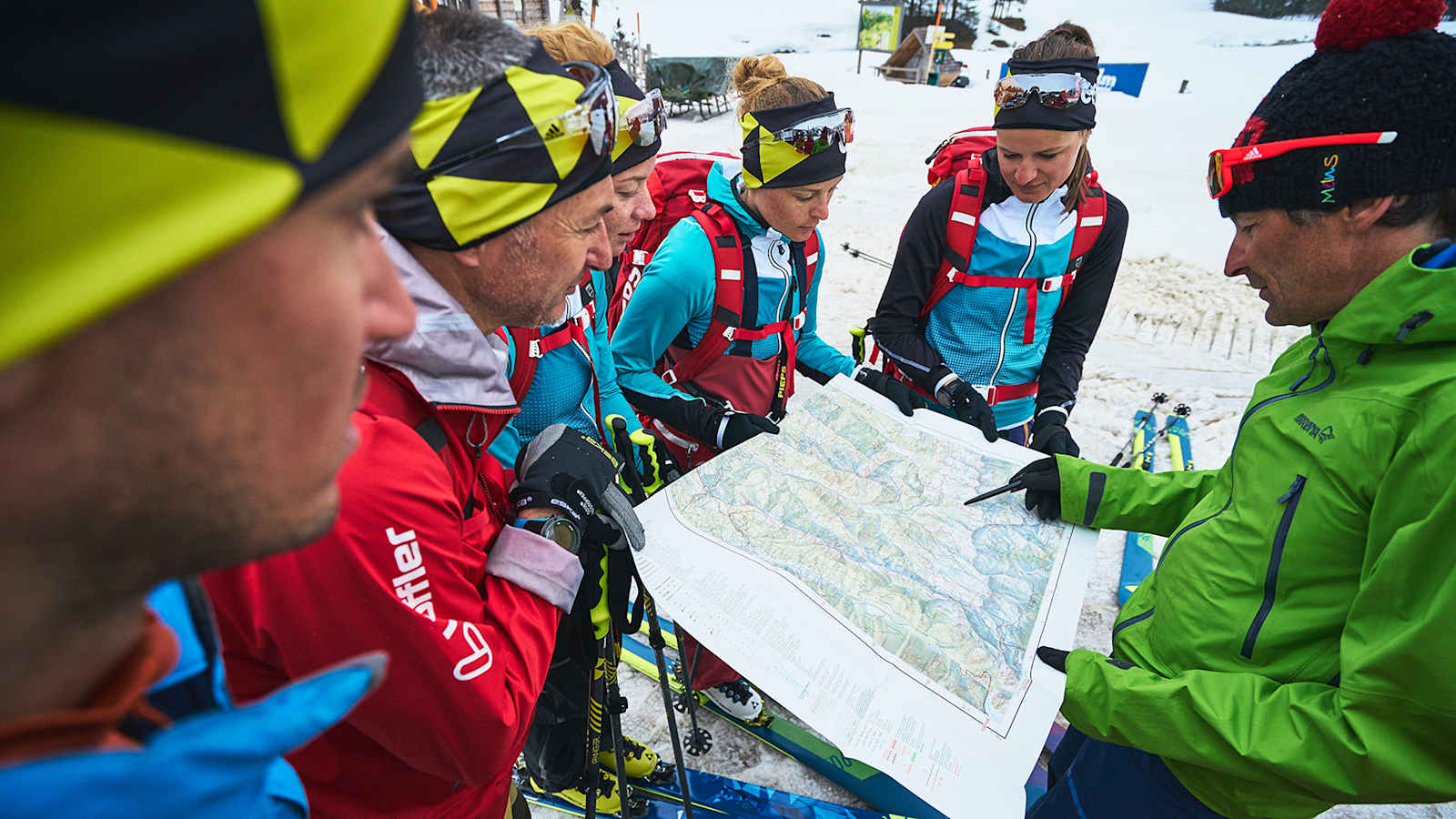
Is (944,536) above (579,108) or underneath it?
underneath

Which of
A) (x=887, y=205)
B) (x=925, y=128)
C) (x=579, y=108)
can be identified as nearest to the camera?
(x=579, y=108)

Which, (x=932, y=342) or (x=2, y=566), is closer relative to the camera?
(x=2, y=566)

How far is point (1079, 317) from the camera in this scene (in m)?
3.24

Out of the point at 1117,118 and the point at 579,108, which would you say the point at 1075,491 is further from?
the point at 1117,118

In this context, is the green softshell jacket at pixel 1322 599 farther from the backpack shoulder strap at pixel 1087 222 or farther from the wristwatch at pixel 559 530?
the backpack shoulder strap at pixel 1087 222

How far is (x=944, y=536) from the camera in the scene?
6.66 feet

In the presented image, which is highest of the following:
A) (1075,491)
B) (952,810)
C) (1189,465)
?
(1075,491)

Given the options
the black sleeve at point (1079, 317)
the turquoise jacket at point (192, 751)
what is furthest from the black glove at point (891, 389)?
the turquoise jacket at point (192, 751)

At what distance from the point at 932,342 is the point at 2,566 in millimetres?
3269

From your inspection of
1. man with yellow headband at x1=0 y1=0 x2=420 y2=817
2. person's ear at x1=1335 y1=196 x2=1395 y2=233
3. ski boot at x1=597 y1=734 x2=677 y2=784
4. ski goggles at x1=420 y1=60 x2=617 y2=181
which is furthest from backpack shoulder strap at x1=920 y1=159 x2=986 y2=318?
man with yellow headband at x1=0 y1=0 x2=420 y2=817

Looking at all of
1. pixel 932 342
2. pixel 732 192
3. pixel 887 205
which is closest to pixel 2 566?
pixel 732 192

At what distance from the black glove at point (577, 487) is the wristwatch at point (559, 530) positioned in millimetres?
18

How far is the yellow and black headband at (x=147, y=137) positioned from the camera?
1.09 feet

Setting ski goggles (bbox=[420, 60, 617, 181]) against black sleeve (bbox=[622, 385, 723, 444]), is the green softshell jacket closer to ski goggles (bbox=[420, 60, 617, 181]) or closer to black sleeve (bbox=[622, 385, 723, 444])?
black sleeve (bbox=[622, 385, 723, 444])
